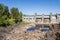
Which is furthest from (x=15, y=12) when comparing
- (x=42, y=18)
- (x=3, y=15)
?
(x=42, y=18)

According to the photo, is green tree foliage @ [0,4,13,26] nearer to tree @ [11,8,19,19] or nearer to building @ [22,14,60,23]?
tree @ [11,8,19,19]

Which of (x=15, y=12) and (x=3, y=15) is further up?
(x=15, y=12)

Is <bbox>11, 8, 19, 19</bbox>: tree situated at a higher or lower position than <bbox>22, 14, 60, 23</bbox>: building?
higher

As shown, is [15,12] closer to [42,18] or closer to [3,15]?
[3,15]

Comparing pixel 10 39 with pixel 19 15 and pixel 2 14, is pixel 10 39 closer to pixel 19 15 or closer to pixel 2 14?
pixel 2 14

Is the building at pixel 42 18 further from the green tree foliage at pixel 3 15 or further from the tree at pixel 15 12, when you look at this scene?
the green tree foliage at pixel 3 15

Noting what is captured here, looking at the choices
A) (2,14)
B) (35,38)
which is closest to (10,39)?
(35,38)

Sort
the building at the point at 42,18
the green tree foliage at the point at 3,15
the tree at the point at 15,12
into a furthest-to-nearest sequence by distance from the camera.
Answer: the building at the point at 42,18, the tree at the point at 15,12, the green tree foliage at the point at 3,15

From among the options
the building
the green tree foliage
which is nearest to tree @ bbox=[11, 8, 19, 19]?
the green tree foliage

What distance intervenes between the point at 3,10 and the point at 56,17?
27.9 metres

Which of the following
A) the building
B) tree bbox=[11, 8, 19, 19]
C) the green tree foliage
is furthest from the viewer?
the building

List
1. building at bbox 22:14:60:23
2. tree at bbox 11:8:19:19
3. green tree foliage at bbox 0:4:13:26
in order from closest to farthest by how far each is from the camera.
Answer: green tree foliage at bbox 0:4:13:26 < tree at bbox 11:8:19:19 < building at bbox 22:14:60:23

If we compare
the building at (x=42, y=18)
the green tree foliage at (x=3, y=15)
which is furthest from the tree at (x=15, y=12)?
the building at (x=42, y=18)

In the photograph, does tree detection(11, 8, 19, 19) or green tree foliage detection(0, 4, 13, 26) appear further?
tree detection(11, 8, 19, 19)
